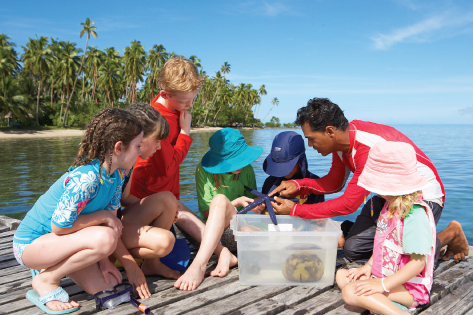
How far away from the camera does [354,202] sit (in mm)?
2648

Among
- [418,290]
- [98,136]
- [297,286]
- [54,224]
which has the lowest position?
[297,286]

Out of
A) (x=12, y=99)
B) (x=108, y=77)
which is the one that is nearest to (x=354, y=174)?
(x=12, y=99)

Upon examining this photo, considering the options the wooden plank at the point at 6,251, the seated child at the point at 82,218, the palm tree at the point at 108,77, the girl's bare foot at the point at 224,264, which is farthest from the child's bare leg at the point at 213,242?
the palm tree at the point at 108,77

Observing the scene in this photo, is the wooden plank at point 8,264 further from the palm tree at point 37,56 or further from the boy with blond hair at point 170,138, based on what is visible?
the palm tree at point 37,56

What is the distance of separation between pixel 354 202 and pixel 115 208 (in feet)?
5.59

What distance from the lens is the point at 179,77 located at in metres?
2.97

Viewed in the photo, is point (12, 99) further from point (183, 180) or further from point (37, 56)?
point (183, 180)

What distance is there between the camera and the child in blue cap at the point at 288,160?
3.25 metres

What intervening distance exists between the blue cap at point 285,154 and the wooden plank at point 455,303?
1473 millimetres

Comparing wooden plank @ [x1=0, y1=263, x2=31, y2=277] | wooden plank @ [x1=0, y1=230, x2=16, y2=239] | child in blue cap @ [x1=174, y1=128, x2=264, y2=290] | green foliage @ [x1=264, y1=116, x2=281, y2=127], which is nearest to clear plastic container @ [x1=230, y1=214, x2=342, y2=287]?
child in blue cap @ [x1=174, y1=128, x2=264, y2=290]

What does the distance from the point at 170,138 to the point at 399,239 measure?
1960 mm

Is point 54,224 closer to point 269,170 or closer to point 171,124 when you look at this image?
point 171,124

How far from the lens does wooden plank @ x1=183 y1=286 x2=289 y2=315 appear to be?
216 centimetres

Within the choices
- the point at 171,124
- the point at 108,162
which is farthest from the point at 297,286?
the point at 171,124
